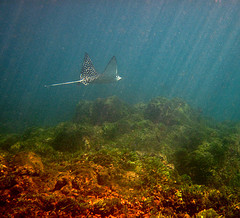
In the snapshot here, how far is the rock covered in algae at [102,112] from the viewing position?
866cm

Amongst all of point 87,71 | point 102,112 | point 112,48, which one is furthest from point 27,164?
point 112,48

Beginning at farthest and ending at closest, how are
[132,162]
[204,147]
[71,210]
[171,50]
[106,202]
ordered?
[171,50] → [204,147] → [132,162] → [106,202] → [71,210]

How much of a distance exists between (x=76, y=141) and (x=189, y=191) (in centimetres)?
336

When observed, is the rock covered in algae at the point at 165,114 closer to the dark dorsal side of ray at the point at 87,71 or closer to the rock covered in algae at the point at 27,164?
the dark dorsal side of ray at the point at 87,71

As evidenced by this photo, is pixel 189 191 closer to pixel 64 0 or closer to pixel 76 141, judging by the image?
pixel 76 141

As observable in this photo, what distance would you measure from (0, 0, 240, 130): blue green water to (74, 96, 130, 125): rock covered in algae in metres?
7.57

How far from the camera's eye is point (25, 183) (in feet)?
5.62

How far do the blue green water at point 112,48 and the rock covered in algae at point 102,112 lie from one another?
7567 millimetres

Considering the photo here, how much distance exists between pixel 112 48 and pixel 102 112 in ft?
437

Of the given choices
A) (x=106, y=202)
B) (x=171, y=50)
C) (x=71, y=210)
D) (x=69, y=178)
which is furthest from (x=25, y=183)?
(x=171, y=50)

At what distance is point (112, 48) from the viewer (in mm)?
126062

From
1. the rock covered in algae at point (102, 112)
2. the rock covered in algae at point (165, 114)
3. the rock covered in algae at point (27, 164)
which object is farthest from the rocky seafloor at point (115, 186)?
the rock covered in algae at point (102, 112)

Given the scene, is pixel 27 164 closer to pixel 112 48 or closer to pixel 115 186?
pixel 115 186

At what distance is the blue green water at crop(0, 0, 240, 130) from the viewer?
26562 mm
